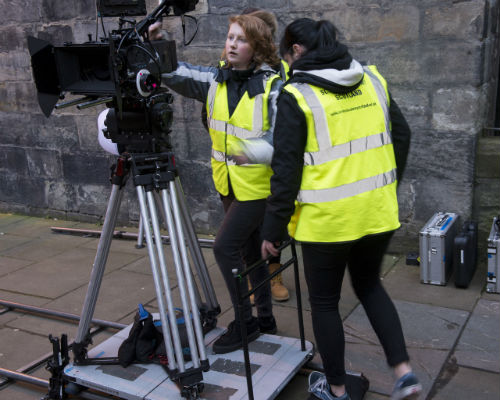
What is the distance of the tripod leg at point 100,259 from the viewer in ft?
9.89

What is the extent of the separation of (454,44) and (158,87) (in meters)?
2.46

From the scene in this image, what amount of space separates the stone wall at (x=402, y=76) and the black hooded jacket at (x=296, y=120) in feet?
6.83

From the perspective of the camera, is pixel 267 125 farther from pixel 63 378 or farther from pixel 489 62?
pixel 489 62

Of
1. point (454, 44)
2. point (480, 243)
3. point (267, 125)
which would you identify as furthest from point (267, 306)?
point (454, 44)

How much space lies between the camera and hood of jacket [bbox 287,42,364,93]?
7.86 ft

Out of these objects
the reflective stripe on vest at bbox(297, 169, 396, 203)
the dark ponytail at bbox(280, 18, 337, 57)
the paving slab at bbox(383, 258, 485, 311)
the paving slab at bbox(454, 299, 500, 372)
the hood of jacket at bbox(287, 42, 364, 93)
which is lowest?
the paving slab at bbox(383, 258, 485, 311)

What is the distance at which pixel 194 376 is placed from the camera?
2.71 m

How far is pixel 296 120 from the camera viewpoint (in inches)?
93.0

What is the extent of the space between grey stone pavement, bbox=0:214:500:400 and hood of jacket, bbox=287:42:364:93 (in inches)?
59.8

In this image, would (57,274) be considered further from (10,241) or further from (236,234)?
(236,234)

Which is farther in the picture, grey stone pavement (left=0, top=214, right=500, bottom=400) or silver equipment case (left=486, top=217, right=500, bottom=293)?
silver equipment case (left=486, top=217, right=500, bottom=293)

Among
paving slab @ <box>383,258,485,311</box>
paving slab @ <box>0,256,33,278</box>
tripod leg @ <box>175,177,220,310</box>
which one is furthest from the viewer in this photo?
paving slab @ <box>0,256,33,278</box>

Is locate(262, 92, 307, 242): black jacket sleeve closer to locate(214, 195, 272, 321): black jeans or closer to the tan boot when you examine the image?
locate(214, 195, 272, 321): black jeans

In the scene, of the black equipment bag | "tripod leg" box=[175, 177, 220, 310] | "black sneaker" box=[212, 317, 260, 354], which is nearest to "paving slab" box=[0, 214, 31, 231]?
"tripod leg" box=[175, 177, 220, 310]
